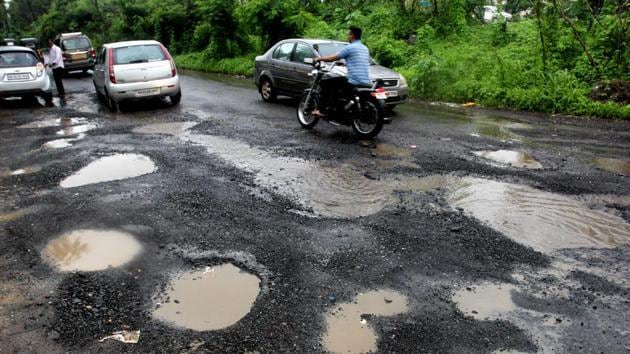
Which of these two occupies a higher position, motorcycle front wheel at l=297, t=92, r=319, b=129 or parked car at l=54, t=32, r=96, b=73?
parked car at l=54, t=32, r=96, b=73

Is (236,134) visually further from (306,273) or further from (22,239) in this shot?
(306,273)

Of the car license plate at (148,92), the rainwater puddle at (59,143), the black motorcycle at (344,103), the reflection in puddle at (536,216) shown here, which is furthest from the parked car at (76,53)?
the reflection in puddle at (536,216)

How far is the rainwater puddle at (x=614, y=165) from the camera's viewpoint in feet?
24.1

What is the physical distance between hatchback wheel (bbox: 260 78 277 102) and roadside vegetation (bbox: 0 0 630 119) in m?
4.10

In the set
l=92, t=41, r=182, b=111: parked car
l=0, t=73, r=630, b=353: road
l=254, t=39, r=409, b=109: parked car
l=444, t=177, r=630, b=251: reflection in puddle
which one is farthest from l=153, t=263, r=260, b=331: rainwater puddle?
l=92, t=41, r=182, b=111: parked car

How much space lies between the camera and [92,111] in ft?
42.1

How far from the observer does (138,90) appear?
12.3 meters

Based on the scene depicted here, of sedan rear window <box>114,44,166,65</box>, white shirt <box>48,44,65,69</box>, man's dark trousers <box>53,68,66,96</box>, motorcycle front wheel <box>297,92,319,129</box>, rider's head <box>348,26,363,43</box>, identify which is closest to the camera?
rider's head <box>348,26,363,43</box>

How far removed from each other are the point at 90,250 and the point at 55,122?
7711 millimetres

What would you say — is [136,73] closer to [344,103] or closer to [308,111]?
[308,111]

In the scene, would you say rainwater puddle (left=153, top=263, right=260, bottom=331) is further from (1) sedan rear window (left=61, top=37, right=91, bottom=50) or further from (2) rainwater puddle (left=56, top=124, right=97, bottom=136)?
(1) sedan rear window (left=61, top=37, right=91, bottom=50)

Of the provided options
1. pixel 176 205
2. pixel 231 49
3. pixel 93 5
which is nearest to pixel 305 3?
pixel 231 49

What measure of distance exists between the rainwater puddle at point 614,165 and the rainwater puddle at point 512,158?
36.5 inches

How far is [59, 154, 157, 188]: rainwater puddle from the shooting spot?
23.2ft
